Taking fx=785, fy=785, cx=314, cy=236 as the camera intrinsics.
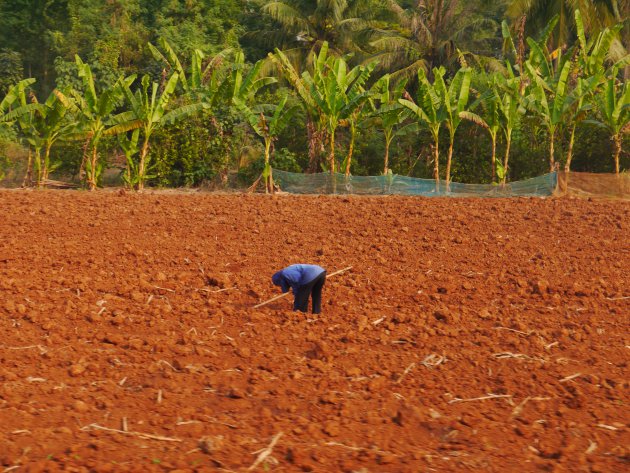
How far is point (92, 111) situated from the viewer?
18.2 metres

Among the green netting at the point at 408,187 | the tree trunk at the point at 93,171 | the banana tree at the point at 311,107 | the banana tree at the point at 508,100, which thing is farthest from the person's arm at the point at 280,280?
the tree trunk at the point at 93,171

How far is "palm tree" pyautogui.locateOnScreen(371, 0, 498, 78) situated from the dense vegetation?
0.21 ft

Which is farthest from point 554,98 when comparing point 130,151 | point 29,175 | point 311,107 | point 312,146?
point 29,175

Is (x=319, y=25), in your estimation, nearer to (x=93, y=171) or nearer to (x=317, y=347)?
(x=93, y=171)

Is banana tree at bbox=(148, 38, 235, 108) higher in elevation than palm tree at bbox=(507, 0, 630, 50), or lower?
lower

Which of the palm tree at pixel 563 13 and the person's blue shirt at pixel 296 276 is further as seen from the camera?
the palm tree at pixel 563 13

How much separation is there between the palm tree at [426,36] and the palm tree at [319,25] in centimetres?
144

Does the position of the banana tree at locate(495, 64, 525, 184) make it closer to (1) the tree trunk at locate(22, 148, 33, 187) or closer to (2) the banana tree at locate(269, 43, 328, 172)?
(2) the banana tree at locate(269, 43, 328, 172)

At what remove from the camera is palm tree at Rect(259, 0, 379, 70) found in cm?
2922

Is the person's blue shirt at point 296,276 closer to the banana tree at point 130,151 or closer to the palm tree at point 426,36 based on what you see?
the banana tree at point 130,151

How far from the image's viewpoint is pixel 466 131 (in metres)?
21.4

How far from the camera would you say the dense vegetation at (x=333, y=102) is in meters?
18.1

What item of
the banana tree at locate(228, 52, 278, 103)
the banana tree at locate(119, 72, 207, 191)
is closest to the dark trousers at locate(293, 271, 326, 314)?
the banana tree at locate(119, 72, 207, 191)

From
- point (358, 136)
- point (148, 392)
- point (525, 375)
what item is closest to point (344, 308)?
point (525, 375)
